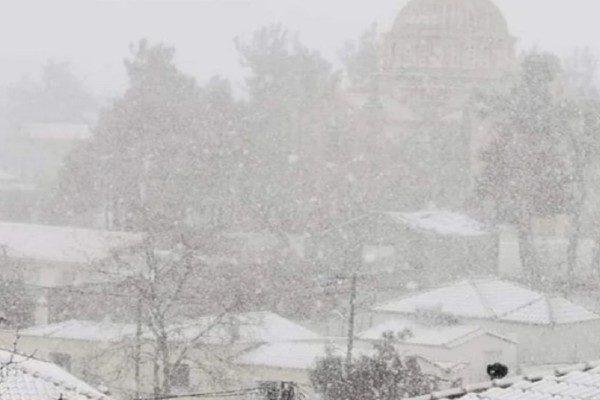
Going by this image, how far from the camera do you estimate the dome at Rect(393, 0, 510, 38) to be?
56.2m

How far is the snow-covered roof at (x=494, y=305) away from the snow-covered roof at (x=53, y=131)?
5377 cm

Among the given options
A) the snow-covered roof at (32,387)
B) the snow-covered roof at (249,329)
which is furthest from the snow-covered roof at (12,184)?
the snow-covered roof at (32,387)

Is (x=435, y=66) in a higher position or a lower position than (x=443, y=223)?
higher

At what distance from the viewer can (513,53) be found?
188 feet

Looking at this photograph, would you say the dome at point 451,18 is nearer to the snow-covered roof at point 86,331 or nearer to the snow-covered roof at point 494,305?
the snow-covered roof at point 494,305

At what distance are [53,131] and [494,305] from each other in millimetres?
60515

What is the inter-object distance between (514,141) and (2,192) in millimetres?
22435

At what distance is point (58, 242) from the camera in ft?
131

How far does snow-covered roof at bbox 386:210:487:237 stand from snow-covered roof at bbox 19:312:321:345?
12.9 m

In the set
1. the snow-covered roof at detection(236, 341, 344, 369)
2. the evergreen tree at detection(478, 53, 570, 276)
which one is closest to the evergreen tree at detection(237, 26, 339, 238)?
the evergreen tree at detection(478, 53, 570, 276)

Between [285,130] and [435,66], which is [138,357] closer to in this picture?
[435,66]

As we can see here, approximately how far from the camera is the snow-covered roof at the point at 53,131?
83.8m

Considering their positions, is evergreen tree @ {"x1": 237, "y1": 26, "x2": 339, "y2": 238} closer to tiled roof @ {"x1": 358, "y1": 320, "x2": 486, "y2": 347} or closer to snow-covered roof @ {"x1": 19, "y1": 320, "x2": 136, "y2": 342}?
tiled roof @ {"x1": 358, "y1": 320, "x2": 486, "y2": 347}

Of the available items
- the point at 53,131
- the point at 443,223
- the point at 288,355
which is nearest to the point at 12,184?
the point at 53,131
